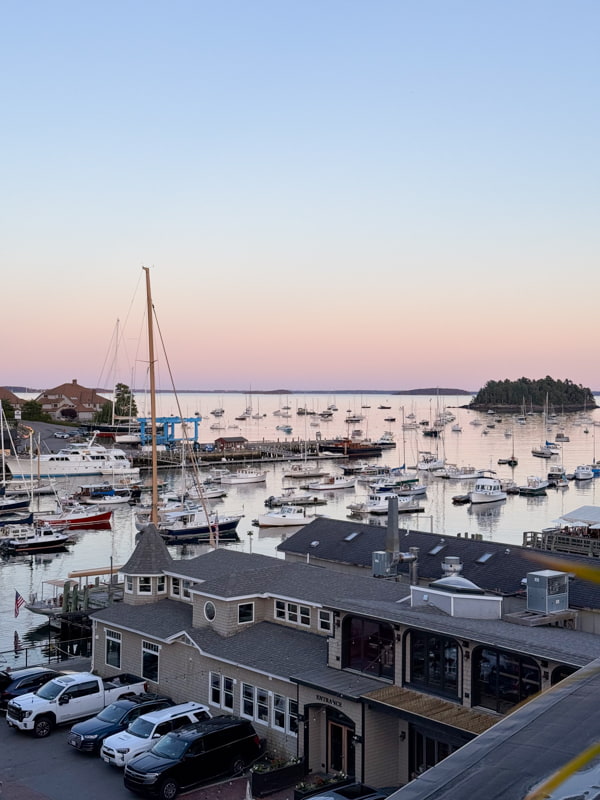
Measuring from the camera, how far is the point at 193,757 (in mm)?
21234

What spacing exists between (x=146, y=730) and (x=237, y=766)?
2.67 meters

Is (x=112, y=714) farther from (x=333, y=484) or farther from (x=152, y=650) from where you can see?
(x=333, y=484)

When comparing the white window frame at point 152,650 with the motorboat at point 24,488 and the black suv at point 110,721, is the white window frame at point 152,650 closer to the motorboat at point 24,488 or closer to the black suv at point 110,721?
the black suv at point 110,721

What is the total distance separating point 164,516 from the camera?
7950cm

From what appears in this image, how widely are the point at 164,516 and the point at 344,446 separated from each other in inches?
3314

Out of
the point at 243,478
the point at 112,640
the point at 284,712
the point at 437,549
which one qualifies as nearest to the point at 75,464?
the point at 243,478

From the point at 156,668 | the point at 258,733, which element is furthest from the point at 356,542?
the point at 258,733

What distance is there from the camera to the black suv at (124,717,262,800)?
2062cm

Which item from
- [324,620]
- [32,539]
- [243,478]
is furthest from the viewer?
[243,478]

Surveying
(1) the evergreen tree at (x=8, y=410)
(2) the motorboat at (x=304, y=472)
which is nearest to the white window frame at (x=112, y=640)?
(2) the motorboat at (x=304, y=472)

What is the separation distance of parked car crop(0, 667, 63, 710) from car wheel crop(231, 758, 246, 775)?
8.28 meters

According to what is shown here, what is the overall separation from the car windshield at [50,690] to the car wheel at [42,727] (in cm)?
67

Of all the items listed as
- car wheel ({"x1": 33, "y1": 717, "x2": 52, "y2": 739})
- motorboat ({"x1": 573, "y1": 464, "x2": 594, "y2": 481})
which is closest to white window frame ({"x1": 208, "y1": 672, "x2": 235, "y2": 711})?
car wheel ({"x1": 33, "y1": 717, "x2": 52, "y2": 739})

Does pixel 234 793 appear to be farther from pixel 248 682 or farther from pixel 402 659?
pixel 402 659
